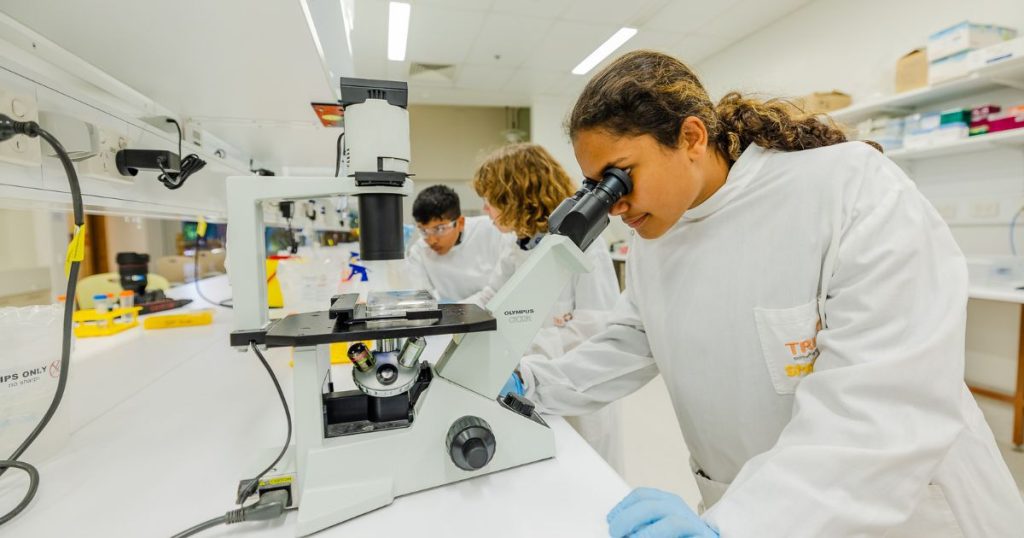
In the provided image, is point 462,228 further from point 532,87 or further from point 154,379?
point 532,87

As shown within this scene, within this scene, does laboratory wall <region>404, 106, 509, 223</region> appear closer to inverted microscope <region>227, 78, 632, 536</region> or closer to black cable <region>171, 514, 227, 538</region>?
inverted microscope <region>227, 78, 632, 536</region>

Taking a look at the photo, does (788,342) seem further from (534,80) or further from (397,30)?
(534,80)

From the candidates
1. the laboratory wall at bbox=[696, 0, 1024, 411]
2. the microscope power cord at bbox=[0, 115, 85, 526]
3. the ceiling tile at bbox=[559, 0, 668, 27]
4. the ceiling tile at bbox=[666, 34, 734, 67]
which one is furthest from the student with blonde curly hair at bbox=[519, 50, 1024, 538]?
the ceiling tile at bbox=[666, 34, 734, 67]

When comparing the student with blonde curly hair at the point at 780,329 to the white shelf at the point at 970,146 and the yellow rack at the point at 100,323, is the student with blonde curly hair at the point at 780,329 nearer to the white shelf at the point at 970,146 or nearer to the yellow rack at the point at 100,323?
the yellow rack at the point at 100,323

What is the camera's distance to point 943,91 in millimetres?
2545

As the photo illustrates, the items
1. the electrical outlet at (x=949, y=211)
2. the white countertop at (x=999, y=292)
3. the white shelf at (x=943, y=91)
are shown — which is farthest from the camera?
the electrical outlet at (x=949, y=211)

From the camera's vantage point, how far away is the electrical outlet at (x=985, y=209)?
2535 millimetres

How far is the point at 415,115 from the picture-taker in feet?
20.4

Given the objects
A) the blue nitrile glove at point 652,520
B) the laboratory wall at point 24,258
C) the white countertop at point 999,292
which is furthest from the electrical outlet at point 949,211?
the laboratory wall at point 24,258

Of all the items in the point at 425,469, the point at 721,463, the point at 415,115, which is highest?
the point at 415,115

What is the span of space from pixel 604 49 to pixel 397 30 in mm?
1936

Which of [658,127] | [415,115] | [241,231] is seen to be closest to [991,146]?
[658,127]

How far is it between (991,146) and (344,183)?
349cm

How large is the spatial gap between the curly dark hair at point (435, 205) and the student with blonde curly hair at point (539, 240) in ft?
1.18
